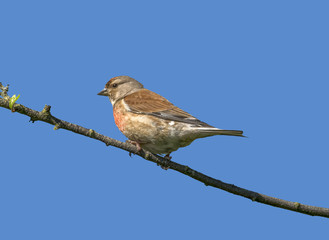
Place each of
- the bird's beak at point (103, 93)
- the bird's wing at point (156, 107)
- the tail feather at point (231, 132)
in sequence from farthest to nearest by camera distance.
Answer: the bird's beak at point (103, 93) < the bird's wing at point (156, 107) < the tail feather at point (231, 132)

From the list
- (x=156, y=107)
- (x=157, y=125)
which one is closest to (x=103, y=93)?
(x=156, y=107)

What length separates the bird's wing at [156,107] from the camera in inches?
223

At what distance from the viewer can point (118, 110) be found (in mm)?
6316

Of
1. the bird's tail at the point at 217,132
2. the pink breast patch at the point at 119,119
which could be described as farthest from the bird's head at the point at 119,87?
the bird's tail at the point at 217,132

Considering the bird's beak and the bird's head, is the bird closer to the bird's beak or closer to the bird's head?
the bird's head

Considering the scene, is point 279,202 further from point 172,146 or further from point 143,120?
point 143,120

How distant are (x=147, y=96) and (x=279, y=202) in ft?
8.96

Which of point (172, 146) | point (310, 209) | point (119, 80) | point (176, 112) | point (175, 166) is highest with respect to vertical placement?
point (119, 80)

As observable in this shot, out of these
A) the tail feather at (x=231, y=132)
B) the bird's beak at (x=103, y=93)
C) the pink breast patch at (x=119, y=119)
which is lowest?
the tail feather at (x=231, y=132)

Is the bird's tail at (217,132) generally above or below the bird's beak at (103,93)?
below

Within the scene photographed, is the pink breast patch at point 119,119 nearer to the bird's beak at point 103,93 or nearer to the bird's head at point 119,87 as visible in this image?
the bird's head at point 119,87

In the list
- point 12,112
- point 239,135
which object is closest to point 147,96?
point 239,135

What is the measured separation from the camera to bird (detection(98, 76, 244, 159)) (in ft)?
18.1

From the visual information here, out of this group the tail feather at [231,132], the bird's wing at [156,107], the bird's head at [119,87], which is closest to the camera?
the tail feather at [231,132]
